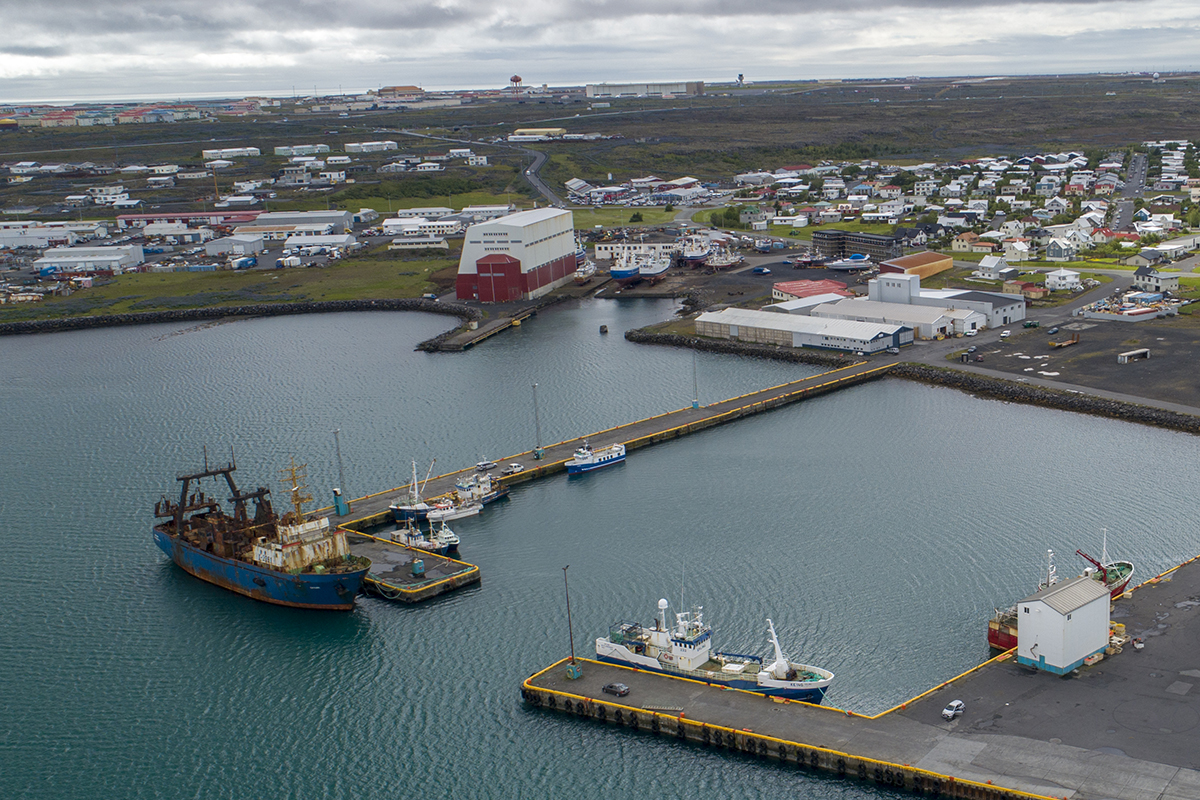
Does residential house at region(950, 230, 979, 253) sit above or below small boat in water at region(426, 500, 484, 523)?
above

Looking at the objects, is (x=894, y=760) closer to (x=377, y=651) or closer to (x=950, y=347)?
(x=377, y=651)

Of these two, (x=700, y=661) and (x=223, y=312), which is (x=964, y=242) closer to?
(x=223, y=312)

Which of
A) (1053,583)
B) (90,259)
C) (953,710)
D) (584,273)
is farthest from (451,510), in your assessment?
(90,259)

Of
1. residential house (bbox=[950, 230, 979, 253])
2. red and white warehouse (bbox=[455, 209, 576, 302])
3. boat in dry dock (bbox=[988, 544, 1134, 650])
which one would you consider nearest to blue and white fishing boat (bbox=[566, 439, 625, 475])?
boat in dry dock (bbox=[988, 544, 1134, 650])

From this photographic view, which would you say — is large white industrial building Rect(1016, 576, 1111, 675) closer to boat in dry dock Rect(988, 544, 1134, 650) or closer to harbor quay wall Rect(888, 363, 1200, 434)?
boat in dry dock Rect(988, 544, 1134, 650)

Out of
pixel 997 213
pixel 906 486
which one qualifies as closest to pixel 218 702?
pixel 906 486
